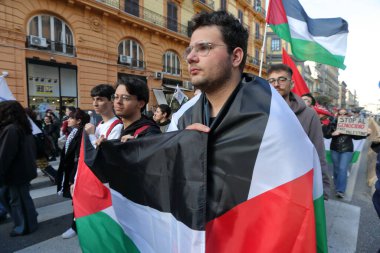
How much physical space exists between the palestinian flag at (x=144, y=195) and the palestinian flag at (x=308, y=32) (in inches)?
218

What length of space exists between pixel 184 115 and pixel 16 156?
296 centimetres

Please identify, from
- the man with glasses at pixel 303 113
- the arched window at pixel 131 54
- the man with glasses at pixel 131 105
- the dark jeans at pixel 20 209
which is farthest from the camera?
the arched window at pixel 131 54

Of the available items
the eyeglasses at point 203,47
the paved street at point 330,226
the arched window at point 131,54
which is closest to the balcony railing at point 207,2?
the arched window at point 131,54

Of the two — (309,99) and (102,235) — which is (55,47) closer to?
(309,99)

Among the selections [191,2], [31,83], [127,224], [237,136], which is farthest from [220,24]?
[191,2]

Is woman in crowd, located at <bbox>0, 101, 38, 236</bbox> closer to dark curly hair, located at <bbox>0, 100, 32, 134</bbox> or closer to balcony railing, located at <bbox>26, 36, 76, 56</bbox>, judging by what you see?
dark curly hair, located at <bbox>0, 100, 32, 134</bbox>

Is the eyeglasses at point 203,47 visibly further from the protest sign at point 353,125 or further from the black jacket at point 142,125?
the protest sign at point 353,125

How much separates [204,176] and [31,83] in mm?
14836

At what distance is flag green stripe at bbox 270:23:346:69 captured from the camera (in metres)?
6.01

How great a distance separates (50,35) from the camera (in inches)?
546

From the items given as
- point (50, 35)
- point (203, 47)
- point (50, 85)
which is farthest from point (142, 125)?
point (50, 35)

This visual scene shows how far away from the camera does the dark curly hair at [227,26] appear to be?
1510 millimetres

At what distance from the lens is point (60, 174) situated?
3420mm

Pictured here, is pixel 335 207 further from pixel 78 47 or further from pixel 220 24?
pixel 78 47
